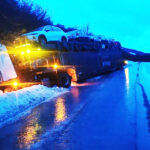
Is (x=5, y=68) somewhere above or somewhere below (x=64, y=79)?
above

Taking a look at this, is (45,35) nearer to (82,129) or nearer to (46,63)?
(46,63)

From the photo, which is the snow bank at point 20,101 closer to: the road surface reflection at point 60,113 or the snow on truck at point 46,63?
the road surface reflection at point 60,113

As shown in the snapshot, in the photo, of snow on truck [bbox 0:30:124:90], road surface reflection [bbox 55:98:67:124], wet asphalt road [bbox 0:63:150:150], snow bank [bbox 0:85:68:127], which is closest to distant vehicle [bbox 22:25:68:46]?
snow on truck [bbox 0:30:124:90]

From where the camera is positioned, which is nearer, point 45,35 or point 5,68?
point 45,35

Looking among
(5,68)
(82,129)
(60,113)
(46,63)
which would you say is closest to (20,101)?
(60,113)

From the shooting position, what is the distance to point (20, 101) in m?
9.23

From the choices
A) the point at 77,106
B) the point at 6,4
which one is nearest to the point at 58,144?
the point at 77,106

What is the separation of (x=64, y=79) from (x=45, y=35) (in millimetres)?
3481

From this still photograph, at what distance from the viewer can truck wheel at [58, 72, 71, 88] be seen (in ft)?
46.8

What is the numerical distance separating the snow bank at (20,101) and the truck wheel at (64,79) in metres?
1.99

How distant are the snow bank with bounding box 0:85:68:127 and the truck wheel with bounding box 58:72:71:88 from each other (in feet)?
6.54

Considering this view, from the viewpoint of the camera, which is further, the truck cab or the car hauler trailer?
the truck cab

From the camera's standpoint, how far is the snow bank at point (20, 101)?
24.6 feet

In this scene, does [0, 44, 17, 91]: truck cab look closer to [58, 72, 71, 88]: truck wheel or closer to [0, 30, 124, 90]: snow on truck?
[0, 30, 124, 90]: snow on truck
